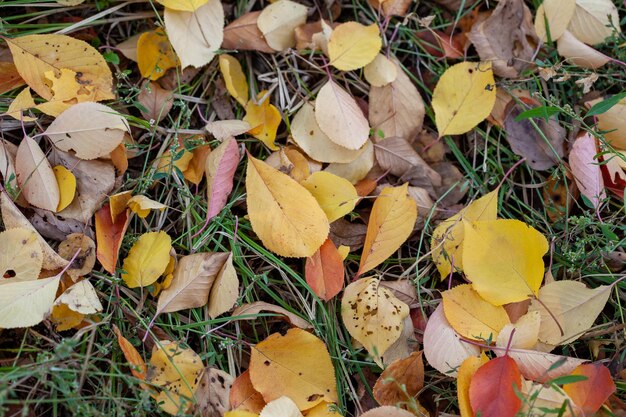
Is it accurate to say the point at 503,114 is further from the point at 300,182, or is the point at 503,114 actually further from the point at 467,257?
the point at 300,182

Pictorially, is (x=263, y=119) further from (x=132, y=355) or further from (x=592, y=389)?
(x=592, y=389)

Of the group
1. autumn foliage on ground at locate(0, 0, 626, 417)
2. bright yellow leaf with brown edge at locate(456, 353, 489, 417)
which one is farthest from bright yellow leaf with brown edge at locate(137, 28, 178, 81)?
bright yellow leaf with brown edge at locate(456, 353, 489, 417)

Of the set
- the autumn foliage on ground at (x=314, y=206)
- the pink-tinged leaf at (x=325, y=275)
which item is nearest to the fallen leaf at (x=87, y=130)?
the autumn foliage on ground at (x=314, y=206)

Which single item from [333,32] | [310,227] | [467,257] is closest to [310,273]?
[310,227]

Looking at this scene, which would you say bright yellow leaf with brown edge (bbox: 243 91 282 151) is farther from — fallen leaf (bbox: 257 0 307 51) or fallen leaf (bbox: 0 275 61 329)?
fallen leaf (bbox: 0 275 61 329)

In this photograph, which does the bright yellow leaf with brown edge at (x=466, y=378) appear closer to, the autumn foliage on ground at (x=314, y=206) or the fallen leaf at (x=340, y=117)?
the autumn foliage on ground at (x=314, y=206)

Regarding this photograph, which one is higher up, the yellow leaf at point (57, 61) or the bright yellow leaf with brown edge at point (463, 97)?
the yellow leaf at point (57, 61)

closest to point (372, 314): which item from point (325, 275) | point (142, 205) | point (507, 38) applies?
point (325, 275)
